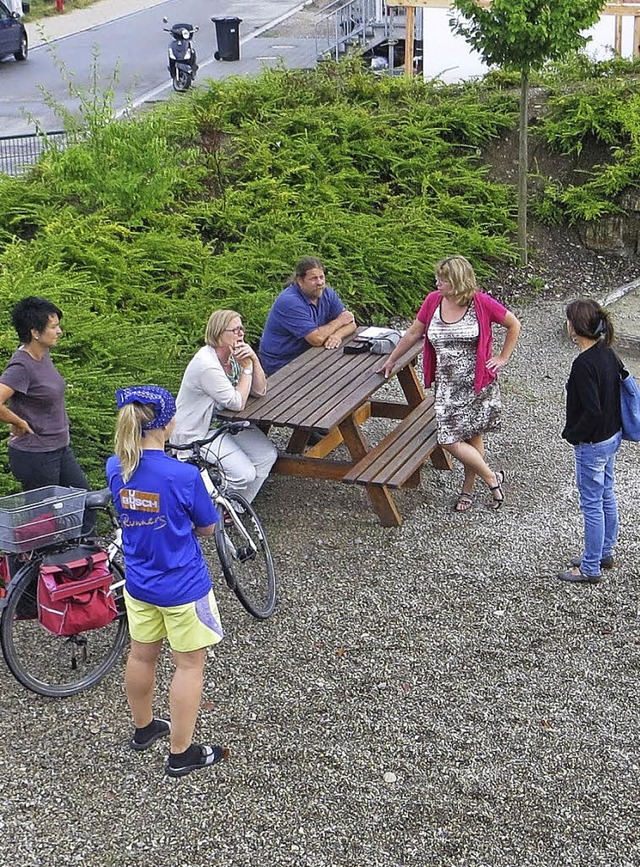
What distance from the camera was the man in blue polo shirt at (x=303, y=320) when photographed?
725 cm

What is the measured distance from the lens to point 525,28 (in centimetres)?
1042

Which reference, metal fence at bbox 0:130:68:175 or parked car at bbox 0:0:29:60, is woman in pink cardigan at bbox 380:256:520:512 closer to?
metal fence at bbox 0:130:68:175

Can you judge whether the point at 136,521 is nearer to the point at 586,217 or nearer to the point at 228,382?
the point at 228,382

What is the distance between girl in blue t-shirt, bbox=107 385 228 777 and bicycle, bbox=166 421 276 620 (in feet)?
3.64

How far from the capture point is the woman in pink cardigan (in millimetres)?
6531

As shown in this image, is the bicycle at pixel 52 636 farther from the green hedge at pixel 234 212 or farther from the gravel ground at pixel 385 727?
the green hedge at pixel 234 212

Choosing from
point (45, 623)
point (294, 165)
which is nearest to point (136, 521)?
point (45, 623)

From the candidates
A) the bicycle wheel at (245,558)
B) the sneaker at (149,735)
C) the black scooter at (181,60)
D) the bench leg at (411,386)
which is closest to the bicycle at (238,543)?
the bicycle wheel at (245,558)

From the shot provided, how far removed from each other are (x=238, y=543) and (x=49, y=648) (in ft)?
3.98

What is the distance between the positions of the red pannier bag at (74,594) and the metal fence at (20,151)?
25.7 ft

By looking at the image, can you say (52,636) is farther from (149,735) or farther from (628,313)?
(628,313)

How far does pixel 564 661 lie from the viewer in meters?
5.32

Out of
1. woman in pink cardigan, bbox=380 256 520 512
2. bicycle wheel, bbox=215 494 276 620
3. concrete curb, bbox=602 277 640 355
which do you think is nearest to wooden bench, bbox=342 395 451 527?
woman in pink cardigan, bbox=380 256 520 512

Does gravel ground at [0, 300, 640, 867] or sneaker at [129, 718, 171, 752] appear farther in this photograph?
sneaker at [129, 718, 171, 752]
